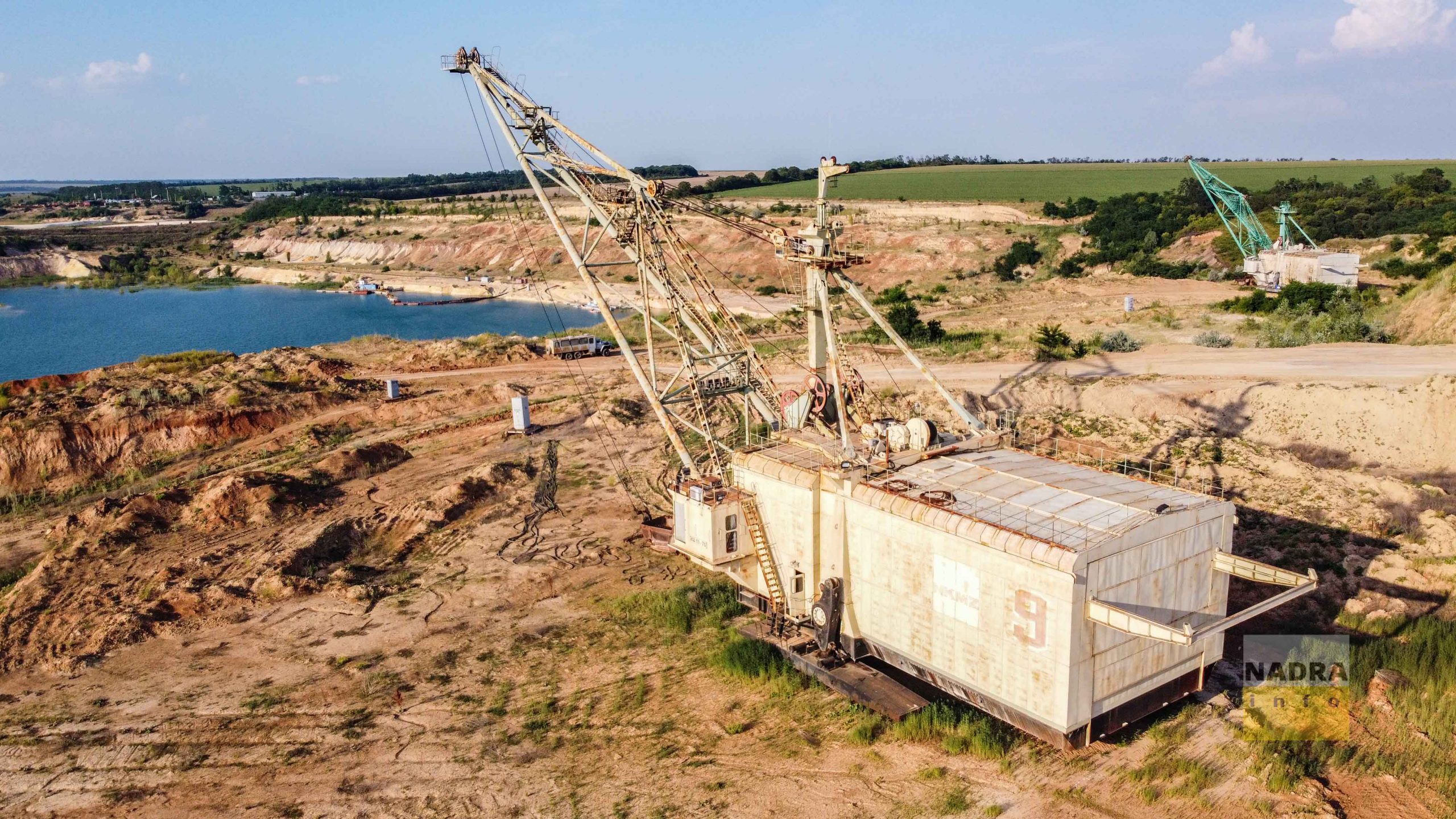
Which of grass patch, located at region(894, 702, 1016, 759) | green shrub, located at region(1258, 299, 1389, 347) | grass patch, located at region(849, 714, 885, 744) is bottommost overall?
grass patch, located at region(849, 714, 885, 744)

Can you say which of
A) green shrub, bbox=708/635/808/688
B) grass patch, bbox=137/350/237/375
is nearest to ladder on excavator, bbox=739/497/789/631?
green shrub, bbox=708/635/808/688

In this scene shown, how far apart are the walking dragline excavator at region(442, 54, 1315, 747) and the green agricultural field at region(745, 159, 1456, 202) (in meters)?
99.7

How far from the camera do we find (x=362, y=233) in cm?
13750

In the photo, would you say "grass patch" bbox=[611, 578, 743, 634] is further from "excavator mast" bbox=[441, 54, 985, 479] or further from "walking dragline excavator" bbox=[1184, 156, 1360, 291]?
"walking dragline excavator" bbox=[1184, 156, 1360, 291]

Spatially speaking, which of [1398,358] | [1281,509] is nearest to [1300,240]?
[1398,358]

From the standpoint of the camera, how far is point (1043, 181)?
522 ft

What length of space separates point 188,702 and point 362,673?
327 centimetres

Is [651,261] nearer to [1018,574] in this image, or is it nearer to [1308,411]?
[1018,574]

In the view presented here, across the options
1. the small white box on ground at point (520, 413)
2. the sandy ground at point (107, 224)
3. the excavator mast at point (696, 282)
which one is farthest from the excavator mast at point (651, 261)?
the sandy ground at point (107, 224)

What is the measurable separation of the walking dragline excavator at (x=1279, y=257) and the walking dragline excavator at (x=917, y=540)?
35.4 metres

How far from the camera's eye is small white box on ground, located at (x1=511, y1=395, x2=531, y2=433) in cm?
3672

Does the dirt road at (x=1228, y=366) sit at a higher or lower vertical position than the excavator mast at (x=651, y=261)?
lower

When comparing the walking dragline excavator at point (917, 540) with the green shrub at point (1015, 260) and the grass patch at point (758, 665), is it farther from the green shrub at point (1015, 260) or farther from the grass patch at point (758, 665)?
the green shrub at point (1015, 260)

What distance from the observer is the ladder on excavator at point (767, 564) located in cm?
1972
